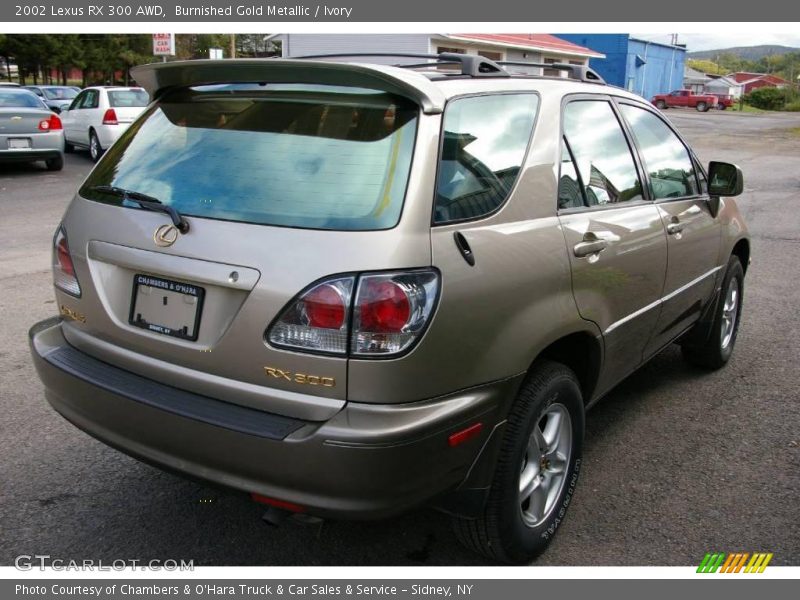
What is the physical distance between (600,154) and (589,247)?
63 cm

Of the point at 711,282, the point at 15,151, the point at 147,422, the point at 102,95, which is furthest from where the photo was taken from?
the point at 102,95

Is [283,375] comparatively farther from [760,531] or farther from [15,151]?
[15,151]

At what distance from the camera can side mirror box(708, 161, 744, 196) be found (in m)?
4.40

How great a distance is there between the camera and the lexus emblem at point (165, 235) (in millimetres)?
2574

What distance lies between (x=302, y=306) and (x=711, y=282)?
313cm

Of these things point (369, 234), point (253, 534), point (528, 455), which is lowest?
point (253, 534)

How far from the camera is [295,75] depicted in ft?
8.87

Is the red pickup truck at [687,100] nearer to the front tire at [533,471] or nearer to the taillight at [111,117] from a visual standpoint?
the taillight at [111,117]

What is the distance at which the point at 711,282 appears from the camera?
4.59 m

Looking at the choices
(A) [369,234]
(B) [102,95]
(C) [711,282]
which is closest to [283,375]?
(A) [369,234]

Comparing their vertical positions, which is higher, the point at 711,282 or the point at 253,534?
the point at 711,282

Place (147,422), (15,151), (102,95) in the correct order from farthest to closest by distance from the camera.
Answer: (102,95) → (15,151) → (147,422)

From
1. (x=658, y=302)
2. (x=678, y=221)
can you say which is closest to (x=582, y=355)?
(x=658, y=302)

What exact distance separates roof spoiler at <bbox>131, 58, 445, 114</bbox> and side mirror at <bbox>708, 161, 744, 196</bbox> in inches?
98.8
